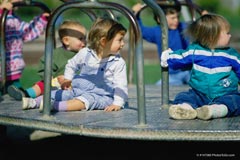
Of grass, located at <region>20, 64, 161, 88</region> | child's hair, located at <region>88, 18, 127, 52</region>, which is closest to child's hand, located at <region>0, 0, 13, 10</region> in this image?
child's hair, located at <region>88, 18, 127, 52</region>

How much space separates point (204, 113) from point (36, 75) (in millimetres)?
6605

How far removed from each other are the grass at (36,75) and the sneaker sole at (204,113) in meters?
5.02

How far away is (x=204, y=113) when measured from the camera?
4.94 meters

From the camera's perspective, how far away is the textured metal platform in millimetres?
4480

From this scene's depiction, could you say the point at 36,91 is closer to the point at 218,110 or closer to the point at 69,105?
the point at 69,105

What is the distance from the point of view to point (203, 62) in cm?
523

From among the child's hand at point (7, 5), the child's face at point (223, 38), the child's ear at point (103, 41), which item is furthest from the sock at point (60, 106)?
the child's hand at point (7, 5)

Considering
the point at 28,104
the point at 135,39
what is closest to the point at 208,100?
the point at 135,39

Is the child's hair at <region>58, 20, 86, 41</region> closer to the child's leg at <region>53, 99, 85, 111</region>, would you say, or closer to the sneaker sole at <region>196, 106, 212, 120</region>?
the child's leg at <region>53, 99, 85, 111</region>

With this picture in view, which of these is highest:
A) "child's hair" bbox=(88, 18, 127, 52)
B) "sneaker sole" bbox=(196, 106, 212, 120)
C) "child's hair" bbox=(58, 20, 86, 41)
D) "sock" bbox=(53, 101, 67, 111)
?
"child's hair" bbox=(58, 20, 86, 41)

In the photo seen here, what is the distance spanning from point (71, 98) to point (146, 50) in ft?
45.9

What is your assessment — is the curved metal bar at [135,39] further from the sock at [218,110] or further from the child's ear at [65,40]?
the child's ear at [65,40]

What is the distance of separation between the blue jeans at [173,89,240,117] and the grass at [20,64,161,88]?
15.4 ft

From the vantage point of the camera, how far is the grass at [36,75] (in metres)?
10.4
